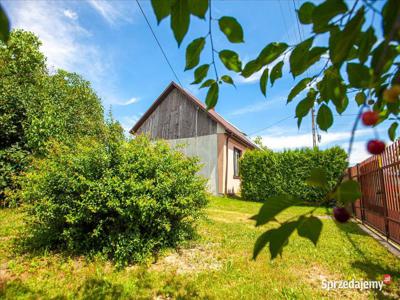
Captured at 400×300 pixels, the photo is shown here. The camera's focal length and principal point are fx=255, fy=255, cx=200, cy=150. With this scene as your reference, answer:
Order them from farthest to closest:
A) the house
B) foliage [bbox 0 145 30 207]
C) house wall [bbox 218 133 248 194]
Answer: the house, house wall [bbox 218 133 248 194], foliage [bbox 0 145 30 207]

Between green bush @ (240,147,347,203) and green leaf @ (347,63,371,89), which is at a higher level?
green bush @ (240,147,347,203)

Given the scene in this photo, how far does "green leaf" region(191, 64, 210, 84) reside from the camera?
36.2 inches

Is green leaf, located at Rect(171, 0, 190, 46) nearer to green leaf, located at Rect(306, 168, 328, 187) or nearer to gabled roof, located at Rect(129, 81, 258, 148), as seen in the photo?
green leaf, located at Rect(306, 168, 328, 187)

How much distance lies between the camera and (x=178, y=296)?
3.41 metres

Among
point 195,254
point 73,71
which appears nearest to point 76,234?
point 195,254

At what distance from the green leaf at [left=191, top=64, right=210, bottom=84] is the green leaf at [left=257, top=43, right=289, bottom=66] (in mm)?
191

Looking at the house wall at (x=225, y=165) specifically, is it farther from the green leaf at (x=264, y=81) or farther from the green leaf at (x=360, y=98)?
the green leaf at (x=264, y=81)

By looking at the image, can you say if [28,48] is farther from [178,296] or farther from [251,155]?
[178,296]

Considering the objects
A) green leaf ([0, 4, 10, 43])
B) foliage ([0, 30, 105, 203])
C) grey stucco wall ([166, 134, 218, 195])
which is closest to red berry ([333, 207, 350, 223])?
green leaf ([0, 4, 10, 43])

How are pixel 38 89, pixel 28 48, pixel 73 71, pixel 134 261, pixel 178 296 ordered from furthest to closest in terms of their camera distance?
1. pixel 73 71
2. pixel 28 48
3. pixel 38 89
4. pixel 134 261
5. pixel 178 296

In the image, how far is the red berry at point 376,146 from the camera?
69 centimetres

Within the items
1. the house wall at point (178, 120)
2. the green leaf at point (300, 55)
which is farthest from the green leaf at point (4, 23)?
the house wall at point (178, 120)

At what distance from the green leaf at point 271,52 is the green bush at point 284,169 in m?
13.7

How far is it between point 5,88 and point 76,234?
24.2 feet
